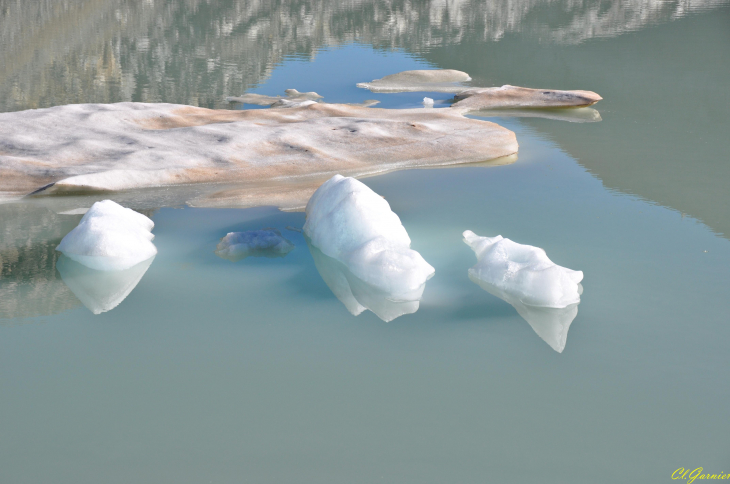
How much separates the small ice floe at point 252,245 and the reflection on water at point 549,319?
1199mm

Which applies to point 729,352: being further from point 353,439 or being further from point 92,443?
point 92,443

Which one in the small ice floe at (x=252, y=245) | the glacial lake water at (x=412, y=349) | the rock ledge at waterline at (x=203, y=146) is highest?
the rock ledge at waterline at (x=203, y=146)

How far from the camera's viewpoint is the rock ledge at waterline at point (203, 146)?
462 cm

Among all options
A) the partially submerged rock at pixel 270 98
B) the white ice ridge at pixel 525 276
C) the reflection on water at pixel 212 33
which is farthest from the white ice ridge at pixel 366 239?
the reflection on water at pixel 212 33

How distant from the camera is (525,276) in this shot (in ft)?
9.70

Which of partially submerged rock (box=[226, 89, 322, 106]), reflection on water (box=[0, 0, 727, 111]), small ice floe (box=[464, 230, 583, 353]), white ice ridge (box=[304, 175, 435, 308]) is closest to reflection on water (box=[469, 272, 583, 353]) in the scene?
small ice floe (box=[464, 230, 583, 353])

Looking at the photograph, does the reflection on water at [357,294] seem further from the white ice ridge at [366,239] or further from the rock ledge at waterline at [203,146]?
the rock ledge at waterline at [203,146]

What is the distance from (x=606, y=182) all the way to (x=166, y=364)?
3531 millimetres

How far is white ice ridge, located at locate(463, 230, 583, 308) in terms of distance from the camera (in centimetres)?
291

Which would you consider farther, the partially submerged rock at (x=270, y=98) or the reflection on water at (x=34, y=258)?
the partially submerged rock at (x=270, y=98)

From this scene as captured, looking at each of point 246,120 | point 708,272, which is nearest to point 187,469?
point 708,272

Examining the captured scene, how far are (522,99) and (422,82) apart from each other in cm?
197

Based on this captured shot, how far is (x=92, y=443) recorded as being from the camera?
2.12 meters

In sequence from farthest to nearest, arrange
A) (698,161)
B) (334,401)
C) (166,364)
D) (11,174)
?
(698,161) < (11,174) < (166,364) < (334,401)
